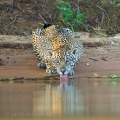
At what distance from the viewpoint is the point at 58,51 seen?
1337 centimetres

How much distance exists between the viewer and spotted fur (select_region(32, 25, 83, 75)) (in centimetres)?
1324

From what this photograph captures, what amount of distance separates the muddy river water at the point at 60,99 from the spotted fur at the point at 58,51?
492mm

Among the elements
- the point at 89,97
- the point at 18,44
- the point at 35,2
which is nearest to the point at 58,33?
the point at 18,44

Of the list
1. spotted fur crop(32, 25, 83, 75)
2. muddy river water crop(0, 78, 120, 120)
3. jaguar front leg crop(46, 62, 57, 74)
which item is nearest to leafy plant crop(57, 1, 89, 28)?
spotted fur crop(32, 25, 83, 75)

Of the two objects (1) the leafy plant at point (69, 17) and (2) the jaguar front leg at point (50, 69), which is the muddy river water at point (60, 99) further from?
(1) the leafy plant at point (69, 17)

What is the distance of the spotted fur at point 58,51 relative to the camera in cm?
1324

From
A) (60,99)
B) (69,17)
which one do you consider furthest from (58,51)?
(69,17)

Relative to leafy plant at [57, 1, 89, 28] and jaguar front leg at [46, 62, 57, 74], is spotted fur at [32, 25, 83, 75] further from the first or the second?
leafy plant at [57, 1, 89, 28]

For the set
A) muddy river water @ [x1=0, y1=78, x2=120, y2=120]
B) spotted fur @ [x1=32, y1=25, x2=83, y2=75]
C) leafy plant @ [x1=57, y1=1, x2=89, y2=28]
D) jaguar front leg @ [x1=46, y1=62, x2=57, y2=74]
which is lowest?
muddy river water @ [x1=0, y1=78, x2=120, y2=120]

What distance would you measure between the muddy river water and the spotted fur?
0.49 m

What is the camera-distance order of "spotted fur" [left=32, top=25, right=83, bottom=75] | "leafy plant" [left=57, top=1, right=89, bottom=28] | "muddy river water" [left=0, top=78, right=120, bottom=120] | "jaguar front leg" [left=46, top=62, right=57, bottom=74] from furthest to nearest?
1. "leafy plant" [left=57, top=1, right=89, bottom=28]
2. "jaguar front leg" [left=46, top=62, right=57, bottom=74]
3. "spotted fur" [left=32, top=25, right=83, bottom=75]
4. "muddy river water" [left=0, top=78, right=120, bottom=120]

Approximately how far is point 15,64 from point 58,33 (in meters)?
1.26

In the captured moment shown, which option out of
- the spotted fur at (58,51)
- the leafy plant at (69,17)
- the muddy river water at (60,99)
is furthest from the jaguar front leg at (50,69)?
the leafy plant at (69,17)

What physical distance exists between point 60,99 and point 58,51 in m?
3.19
